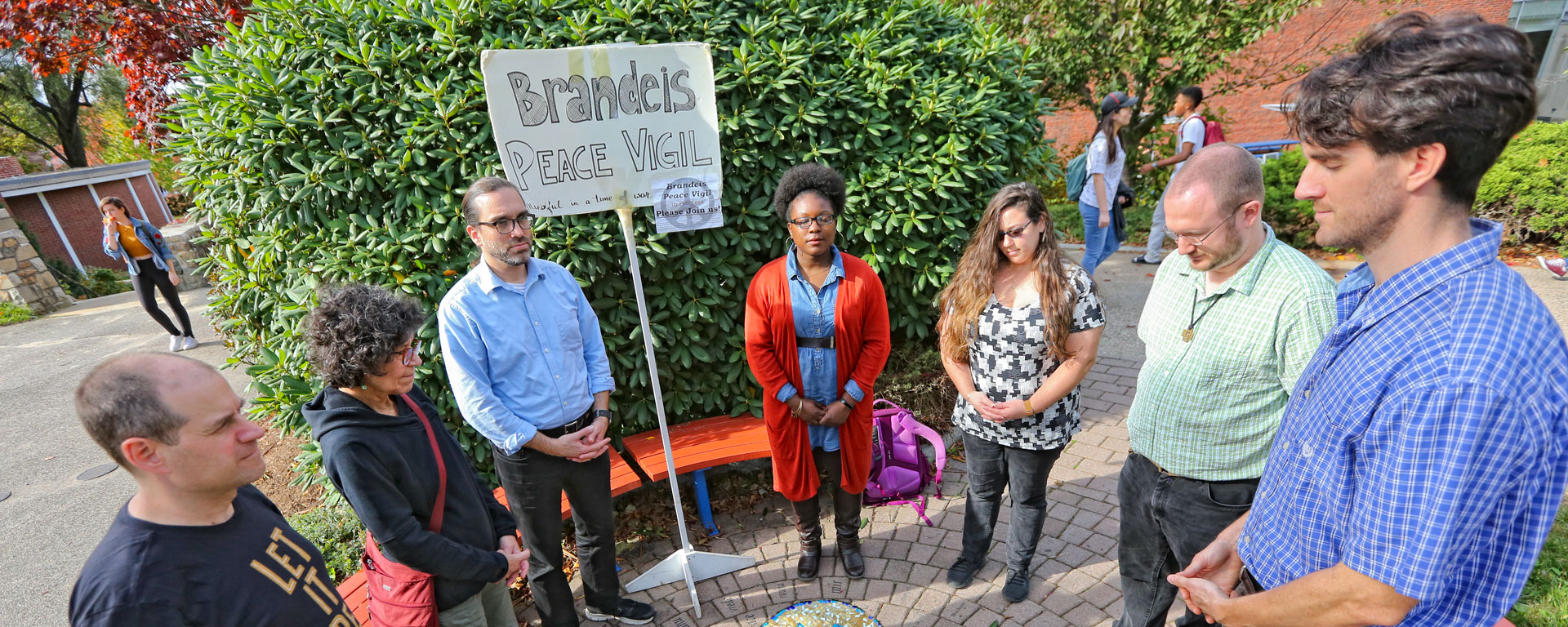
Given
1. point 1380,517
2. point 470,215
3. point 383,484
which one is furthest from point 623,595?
point 1380,517

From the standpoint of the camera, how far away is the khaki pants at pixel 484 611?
7.62ft

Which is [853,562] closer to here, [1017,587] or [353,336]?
[1017,587]

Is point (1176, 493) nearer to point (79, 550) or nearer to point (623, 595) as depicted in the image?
point (623, 595)

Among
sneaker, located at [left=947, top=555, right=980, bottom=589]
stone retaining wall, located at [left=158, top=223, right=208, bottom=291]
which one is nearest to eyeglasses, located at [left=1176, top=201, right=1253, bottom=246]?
sneaker, located at [left=947, top=555, right=980, bottom=589]

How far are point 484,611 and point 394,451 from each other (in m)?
0.81

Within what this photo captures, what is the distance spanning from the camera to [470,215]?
2.68m

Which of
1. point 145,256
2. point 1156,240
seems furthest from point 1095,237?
point 145,256

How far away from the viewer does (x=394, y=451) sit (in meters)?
2.07

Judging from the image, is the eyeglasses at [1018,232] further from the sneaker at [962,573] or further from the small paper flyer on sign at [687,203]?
the sneaker at [962,573]

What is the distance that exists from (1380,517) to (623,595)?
314 cm

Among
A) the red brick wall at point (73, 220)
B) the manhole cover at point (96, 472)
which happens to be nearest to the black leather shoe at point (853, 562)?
the manhole cover at point (96, 472)

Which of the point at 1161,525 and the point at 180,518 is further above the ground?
the point at 180,518

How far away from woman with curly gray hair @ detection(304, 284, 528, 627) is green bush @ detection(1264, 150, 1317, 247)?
30.0 ft

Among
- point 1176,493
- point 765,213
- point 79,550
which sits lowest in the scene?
point 79,550
